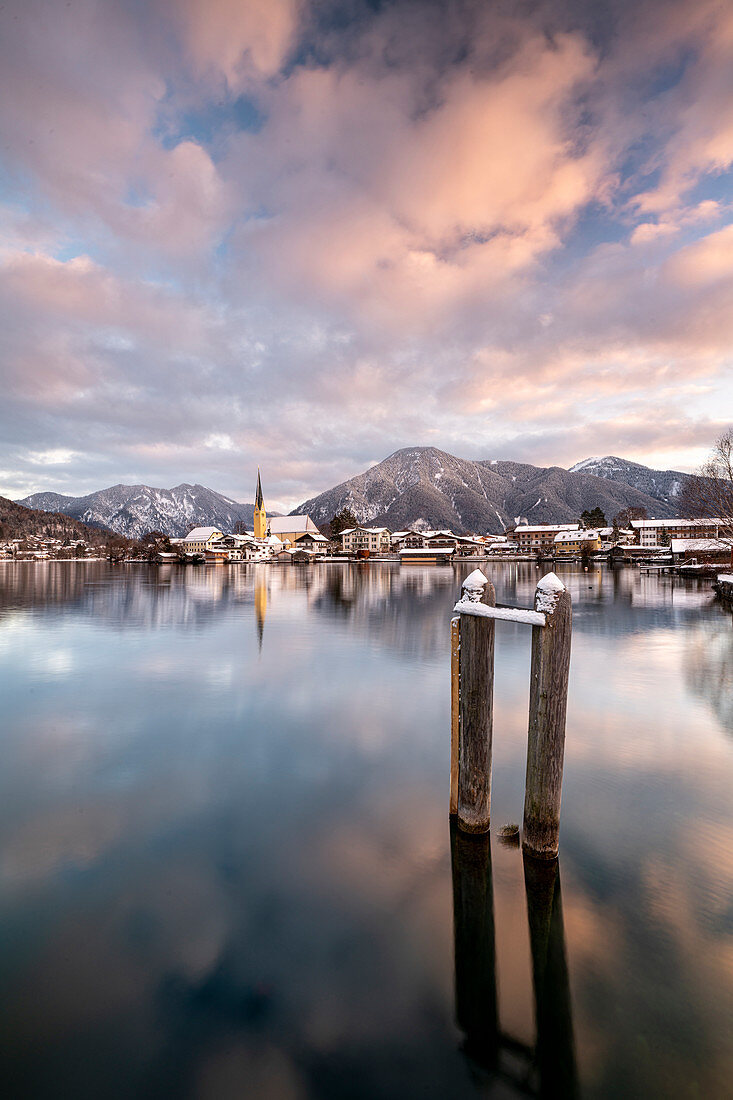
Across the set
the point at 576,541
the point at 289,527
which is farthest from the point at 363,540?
the point at 576,541

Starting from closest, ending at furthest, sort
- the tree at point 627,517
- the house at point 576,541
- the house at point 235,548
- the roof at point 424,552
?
1. the roof at point 424,552
2. the house at point 576,541
3. the house at point 235,548
4. the tree at point 627,517

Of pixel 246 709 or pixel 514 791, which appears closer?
pixel 514 791

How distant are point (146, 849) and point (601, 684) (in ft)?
44.4

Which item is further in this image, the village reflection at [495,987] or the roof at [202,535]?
the roof at [202,535]

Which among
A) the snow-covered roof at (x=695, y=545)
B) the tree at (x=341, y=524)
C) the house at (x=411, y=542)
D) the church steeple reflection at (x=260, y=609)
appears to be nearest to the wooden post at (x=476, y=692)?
the church steeple reflection at (x=260, y=609)

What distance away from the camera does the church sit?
176 m

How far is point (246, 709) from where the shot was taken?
13.2m

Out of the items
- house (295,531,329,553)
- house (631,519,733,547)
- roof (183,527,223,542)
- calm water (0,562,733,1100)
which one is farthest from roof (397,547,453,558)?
calm water (0,562,733,1100)

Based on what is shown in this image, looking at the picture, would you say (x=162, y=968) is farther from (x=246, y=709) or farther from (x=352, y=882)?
(x=246, y=709)

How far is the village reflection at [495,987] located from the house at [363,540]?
458ft

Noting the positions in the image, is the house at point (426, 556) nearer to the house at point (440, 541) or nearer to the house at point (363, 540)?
the house at point (440, 541)

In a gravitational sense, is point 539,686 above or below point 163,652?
above

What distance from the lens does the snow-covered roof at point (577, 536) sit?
5197 inches

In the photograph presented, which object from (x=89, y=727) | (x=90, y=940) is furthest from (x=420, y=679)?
(x=90, y=940)
